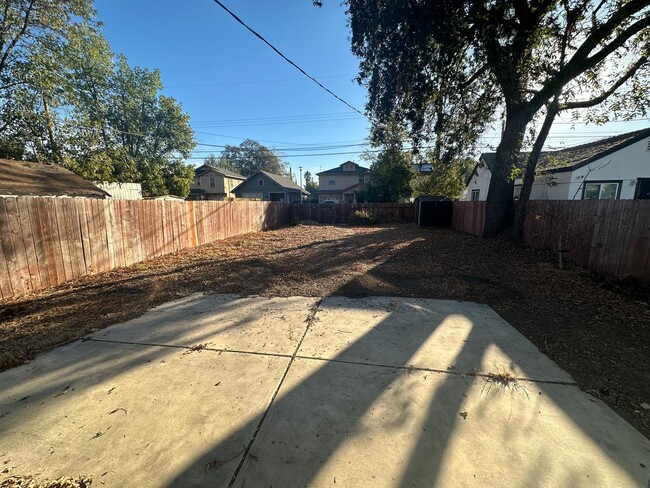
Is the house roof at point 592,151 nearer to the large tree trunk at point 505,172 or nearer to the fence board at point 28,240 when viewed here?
the large tree trunk at point 505,172

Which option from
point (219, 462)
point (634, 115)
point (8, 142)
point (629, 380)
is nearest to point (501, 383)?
point (629, 380)

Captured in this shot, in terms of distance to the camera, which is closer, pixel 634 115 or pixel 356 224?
pixel 634 115

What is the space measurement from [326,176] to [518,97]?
3104 cm

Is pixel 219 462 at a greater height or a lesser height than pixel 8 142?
lesser

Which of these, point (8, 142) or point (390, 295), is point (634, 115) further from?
point (8, 142)

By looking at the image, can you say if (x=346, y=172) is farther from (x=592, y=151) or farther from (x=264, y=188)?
(x=592, y=151)

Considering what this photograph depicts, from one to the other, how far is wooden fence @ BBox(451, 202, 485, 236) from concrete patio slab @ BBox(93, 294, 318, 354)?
333 inches

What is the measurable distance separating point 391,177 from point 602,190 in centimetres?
1233

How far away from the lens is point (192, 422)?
1.84 m

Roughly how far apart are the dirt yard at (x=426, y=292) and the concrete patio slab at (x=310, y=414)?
0.39 metres

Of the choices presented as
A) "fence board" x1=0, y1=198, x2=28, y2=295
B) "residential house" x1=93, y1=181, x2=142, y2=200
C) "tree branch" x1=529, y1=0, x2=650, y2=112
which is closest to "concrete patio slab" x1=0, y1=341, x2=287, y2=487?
"fence board" x1=0, y1=198, x2=28, y2=295

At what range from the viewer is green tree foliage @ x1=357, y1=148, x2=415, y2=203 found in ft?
68.3

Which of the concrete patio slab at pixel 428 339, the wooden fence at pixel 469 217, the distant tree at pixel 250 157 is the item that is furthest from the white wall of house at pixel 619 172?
the distant tree at pixel 250 157

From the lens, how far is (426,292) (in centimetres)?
464
